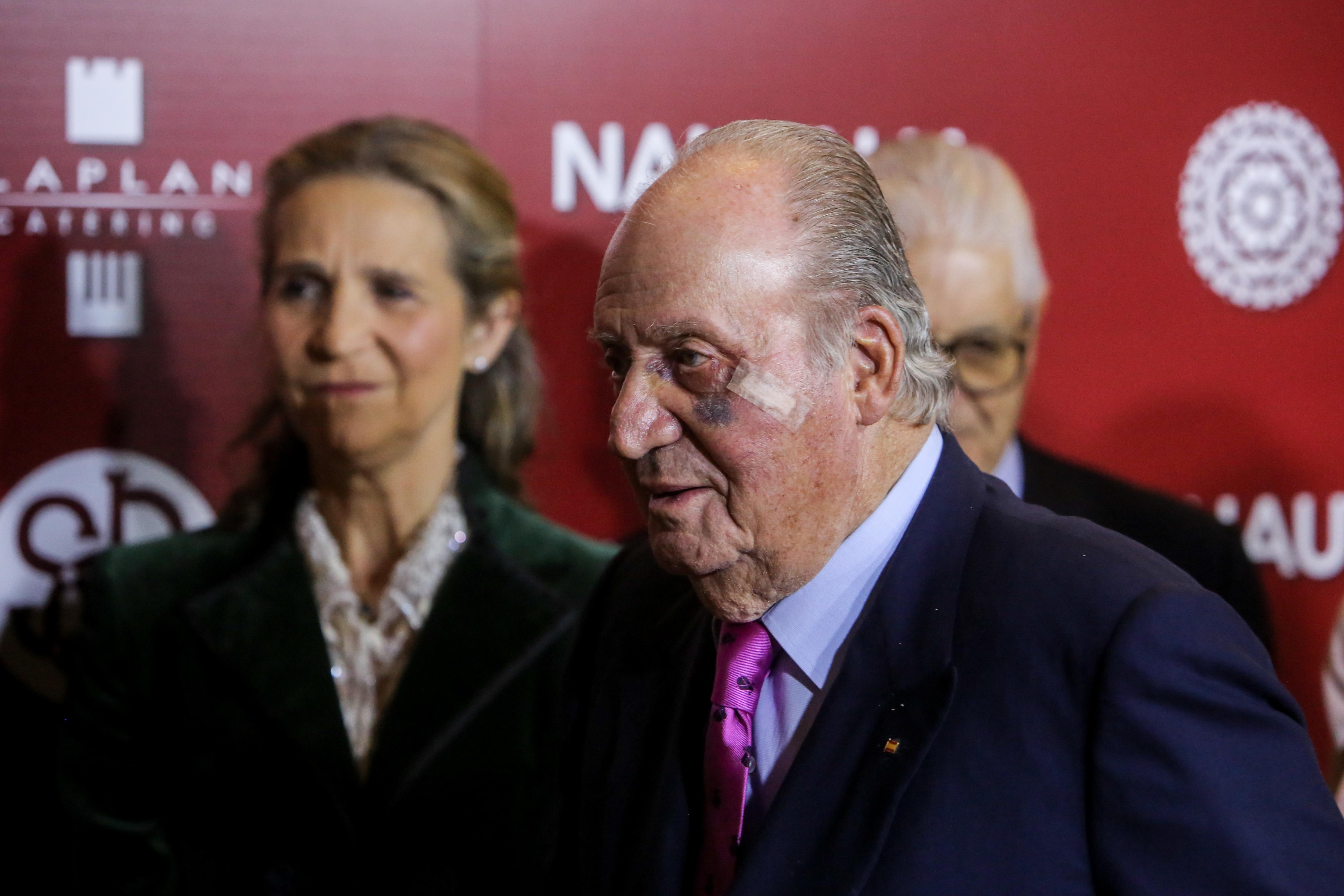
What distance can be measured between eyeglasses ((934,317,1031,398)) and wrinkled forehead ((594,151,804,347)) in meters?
0.97

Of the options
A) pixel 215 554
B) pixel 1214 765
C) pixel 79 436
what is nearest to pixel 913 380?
pixel 1214 765

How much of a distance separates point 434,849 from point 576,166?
1149 mm

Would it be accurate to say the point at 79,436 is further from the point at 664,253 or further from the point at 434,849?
the point at 664,253

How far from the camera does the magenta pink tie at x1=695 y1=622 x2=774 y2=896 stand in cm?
110

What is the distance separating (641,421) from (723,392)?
8cm

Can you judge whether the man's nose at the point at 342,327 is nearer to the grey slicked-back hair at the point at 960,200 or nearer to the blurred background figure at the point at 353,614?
the blurred background figure at the point at 353,614

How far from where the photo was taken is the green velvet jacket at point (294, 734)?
1.91 meters

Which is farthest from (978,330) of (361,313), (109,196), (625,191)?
(109,196)

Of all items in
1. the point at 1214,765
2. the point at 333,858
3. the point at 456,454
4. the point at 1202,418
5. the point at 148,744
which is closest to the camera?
the point at 1214,765

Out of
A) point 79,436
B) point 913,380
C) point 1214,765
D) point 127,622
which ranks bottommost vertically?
point 127,622

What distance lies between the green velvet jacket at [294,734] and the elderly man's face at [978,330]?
2.09 feet

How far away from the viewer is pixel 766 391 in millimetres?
1077

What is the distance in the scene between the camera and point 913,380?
116 centimetres

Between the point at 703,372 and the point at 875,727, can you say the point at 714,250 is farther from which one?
the point at 875,727
